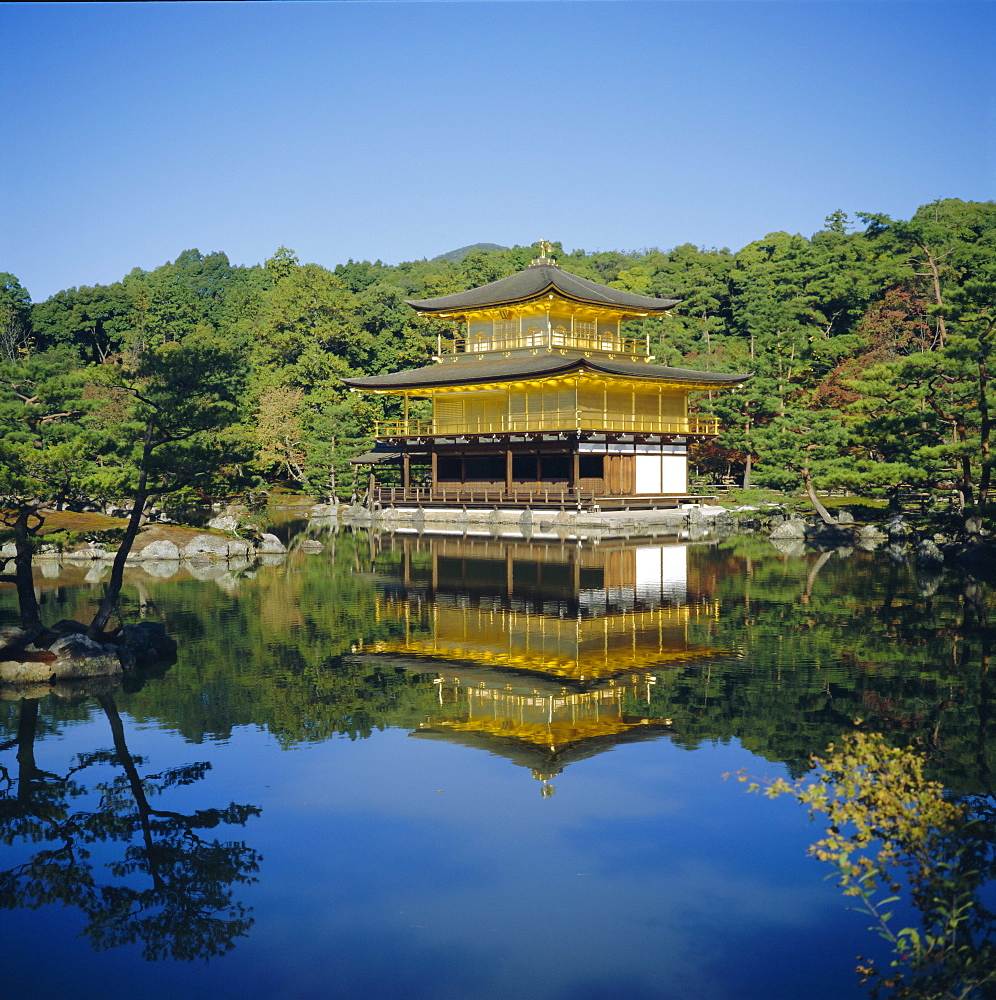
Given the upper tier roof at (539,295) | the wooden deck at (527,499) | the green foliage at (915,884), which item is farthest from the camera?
the upper tier roof at (539,295)

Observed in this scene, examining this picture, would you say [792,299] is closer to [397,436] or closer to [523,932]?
A: [397,436]

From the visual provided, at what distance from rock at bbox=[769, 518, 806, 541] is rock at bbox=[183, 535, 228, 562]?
18.7 meters

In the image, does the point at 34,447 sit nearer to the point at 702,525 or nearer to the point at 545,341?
the point at 702,525

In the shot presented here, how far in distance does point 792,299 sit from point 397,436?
29019mm

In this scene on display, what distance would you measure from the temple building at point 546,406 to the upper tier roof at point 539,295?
0.08m

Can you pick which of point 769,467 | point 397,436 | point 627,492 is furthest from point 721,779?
point 397,436

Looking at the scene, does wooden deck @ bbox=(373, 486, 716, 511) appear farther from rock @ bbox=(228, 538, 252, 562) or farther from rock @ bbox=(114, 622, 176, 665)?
rock @ bbox=(114, 622, 176, 665)

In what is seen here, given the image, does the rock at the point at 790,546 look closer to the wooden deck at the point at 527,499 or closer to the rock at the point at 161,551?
the wooden deck at the point at 527,499

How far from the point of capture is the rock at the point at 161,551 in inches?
1187

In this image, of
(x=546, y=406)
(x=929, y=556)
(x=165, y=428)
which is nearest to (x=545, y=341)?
(x=546, y=406)

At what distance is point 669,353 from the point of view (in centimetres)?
5694

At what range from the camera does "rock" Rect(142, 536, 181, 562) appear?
30.2 meters

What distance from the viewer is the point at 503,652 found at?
1562cm

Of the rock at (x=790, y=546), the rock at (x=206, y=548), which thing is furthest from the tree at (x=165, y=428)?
the rock at (x=790, y=546)
